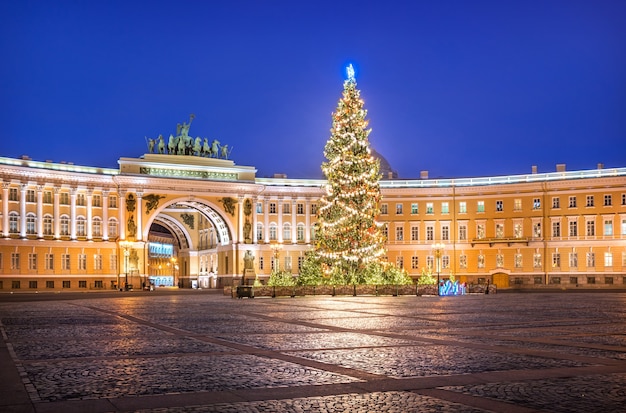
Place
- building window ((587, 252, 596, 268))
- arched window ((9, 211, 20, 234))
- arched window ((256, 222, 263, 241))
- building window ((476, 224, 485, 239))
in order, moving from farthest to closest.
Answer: arched window ((256, 222, 263, 241)) → building window ((476, 224, 485, 239)) → building window ((587, 252, 596, 268)) → arched window ((9, 211, 20, 234))

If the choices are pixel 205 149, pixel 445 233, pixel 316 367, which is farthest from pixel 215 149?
pixel 316 367

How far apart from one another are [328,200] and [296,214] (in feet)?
132

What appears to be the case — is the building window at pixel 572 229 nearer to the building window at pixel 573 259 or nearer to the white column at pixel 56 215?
the building window at pixel 573 259

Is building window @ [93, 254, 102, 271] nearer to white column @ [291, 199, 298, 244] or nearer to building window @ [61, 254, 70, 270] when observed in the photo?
building window @ [61, 254, 70, 270]

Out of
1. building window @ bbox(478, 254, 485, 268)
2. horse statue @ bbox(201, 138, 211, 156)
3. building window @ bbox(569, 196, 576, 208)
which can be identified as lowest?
building window @ bbox(478, 254, 485, 268)

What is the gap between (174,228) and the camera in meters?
106

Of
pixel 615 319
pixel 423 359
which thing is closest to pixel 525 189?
pixel 615 319

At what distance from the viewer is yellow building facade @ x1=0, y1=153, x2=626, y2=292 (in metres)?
81.6

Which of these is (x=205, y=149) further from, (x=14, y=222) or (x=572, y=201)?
(x=572, y=201)

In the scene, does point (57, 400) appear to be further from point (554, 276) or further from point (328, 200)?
point (554, 276)

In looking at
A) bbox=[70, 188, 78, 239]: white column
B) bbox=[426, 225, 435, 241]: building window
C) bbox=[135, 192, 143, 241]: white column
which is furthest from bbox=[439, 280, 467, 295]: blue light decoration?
bbox=[70, 188, 78, 239]: white column

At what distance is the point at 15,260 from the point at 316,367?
7161cm

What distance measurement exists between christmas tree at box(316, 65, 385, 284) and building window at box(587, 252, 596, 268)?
3866 cm

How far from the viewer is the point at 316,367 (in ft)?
47.0
